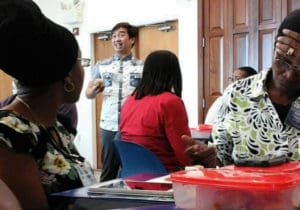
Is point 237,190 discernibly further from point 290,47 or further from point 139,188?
point 290,47

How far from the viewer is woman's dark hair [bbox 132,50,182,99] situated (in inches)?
100

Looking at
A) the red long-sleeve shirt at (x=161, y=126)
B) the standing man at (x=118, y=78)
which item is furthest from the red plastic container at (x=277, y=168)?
the standing man at (x=118, y=78)

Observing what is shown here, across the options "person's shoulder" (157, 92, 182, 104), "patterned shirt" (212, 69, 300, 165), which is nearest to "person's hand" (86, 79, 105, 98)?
"person's shoulder" (157, 92, 182, 104)

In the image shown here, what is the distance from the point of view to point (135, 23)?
5766 mm

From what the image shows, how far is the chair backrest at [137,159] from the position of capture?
2.25 metres

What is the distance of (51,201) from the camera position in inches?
41.2

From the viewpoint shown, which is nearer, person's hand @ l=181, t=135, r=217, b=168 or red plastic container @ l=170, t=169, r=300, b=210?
red plastic container @ l=170, t=169, r=300, b=210

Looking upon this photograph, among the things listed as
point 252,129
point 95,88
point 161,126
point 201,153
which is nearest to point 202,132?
point 161,126

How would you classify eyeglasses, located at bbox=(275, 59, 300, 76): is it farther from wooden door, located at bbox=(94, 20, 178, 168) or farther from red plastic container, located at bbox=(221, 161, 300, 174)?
wooden door, located at bbox=(94, 20, 178, 168)

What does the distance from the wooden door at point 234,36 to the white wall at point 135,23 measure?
172mm

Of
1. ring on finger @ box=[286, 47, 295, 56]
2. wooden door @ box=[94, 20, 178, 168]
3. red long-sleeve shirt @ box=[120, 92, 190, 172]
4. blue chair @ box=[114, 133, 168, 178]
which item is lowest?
blue chair @ box=[114, 133, 168, 178]

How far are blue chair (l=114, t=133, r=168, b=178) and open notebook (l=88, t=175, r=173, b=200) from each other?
3.53 feet

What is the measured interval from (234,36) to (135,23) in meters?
1.55

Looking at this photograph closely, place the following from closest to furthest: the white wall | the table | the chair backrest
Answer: the table → the chair backrest → the white wall
